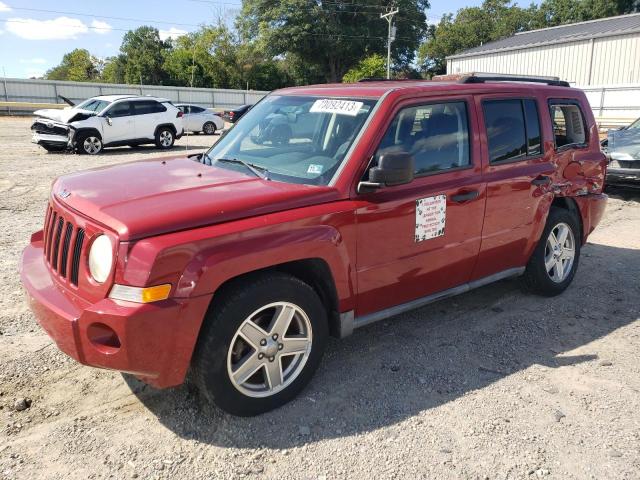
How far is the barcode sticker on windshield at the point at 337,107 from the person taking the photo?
3680mm

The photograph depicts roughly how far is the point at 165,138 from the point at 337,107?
15.4 meters

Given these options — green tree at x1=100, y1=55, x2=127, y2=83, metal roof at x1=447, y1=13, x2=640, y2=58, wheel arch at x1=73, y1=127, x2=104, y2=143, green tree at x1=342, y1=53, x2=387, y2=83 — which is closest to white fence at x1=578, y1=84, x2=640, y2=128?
metal roof at x1=447, y1=13, x2=640, y2=58

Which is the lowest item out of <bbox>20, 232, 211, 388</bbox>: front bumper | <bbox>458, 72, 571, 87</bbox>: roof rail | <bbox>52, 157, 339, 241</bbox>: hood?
<bbox>20, 232, 211, 388</bbox>: front bumper

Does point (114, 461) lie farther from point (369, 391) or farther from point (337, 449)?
point (369, 391)

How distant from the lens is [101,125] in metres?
15.9

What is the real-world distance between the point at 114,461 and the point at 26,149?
16.7 metres

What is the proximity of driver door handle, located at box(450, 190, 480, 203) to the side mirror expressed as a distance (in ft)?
2.20

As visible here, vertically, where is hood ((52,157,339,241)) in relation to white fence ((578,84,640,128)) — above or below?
below

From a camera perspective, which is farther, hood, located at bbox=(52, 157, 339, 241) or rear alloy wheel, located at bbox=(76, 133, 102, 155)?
rear alloy wheel, located at bbox=(76, 133, 102, 155)

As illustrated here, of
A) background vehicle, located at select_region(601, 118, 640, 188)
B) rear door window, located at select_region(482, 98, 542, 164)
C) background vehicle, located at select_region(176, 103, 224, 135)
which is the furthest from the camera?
background vehicle, located at select_region(176, 103, 224, 135)

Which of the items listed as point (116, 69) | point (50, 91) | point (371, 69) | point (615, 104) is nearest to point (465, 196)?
point (615, 104)

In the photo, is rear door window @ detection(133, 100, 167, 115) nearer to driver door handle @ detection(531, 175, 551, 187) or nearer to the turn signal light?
driver door handle @ detection(531, 175, 551, 187)

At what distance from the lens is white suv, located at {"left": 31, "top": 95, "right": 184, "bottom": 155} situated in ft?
51.1

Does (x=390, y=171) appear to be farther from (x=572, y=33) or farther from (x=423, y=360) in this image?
(x=572, y=33)
